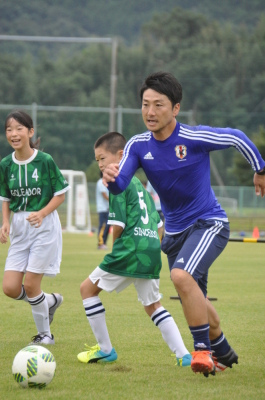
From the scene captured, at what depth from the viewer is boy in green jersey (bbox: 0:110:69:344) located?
6.30 metres

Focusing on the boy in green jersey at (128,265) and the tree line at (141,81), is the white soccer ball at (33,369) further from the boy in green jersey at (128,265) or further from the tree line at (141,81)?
the tree line at (141,81)

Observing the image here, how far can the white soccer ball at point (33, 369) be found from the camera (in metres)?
4.76

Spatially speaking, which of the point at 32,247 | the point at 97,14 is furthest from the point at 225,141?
the point at 97,14

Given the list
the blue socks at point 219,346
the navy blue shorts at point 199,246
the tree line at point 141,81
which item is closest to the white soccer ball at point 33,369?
the navy blue shorts at point 199,246

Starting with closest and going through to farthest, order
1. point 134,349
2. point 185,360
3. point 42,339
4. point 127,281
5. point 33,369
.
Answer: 1. point 33,369
2. point 185,360
3. point 127,281
4. point 134,349
5. point 42,339

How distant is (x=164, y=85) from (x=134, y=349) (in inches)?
92.2

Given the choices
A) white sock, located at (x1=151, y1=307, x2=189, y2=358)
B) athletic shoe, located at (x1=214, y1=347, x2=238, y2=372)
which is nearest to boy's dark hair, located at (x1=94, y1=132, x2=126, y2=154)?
white sock, located at (x1=151, y1=307, x2=189, y2=358)

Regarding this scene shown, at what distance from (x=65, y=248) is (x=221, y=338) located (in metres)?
14.0

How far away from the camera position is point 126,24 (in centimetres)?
13288

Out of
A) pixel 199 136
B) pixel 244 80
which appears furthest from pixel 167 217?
pixel 244 80

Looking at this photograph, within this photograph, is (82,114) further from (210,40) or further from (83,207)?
(210,40)

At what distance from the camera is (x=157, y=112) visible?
5.04 metres

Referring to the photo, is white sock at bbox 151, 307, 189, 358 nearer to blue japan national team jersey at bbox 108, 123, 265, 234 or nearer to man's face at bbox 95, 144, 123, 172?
blue japan national team jersey at bbox 108, 123, 265, 234

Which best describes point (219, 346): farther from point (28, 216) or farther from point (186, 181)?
point (28, 216)
